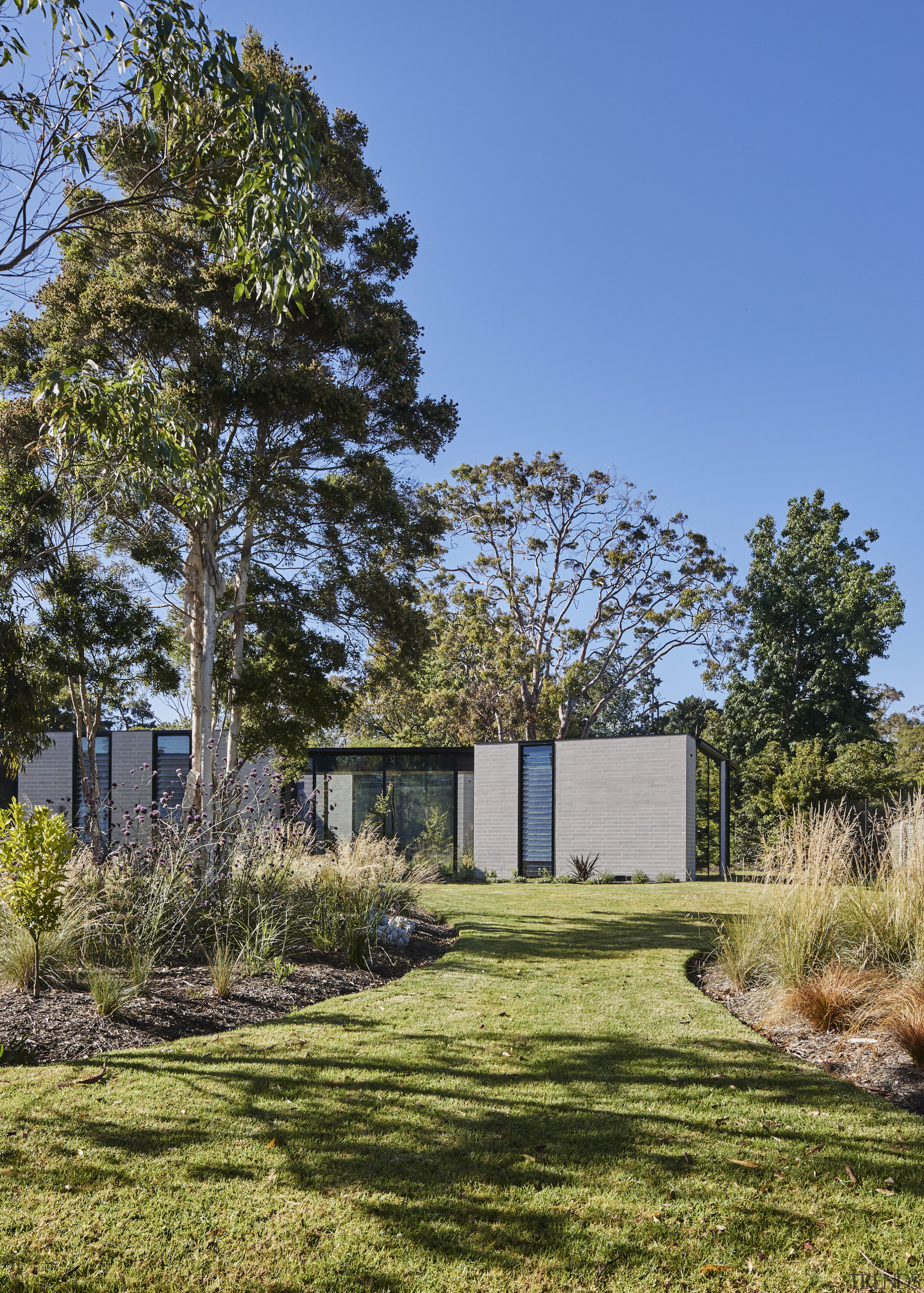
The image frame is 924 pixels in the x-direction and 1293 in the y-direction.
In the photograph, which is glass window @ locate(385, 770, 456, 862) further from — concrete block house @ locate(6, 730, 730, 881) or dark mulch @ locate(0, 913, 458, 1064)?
dark mulch @ locate(0, 913, 458, 1064)

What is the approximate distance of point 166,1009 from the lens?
14.9 ft

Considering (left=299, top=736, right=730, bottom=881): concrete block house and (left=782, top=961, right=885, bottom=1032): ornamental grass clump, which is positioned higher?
(left=782, top=961, right=885, bottom=1032): ornamental grass clump

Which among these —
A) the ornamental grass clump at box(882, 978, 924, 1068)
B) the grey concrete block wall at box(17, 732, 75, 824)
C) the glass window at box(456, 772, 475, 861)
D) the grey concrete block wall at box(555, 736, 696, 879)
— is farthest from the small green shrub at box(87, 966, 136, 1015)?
the grey concrete block wall at box(17, 732, 75, 824)

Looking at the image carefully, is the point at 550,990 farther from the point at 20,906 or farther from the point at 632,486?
the point at 632,486

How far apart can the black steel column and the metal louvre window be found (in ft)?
12.2

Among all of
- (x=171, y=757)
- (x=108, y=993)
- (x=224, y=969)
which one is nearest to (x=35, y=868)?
(x=108, y=993)

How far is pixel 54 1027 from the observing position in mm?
4117

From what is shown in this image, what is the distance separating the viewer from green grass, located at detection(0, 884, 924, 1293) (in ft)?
7.41

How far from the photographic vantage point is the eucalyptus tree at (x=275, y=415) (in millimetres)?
10070

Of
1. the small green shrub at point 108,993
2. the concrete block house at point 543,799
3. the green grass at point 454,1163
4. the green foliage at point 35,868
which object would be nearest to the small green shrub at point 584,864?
the concrete block house at point 543,799

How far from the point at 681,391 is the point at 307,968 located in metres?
13.0

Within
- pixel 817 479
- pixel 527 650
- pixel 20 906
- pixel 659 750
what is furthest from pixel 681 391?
pixel 20 906

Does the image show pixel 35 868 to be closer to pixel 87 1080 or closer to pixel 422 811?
pixel 87 1080

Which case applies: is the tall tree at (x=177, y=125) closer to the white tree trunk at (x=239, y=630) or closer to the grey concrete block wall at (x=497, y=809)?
the white tree trunk at (x=239, y=630)
